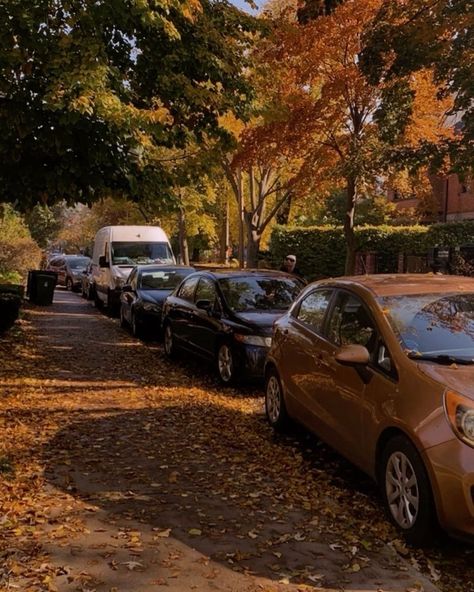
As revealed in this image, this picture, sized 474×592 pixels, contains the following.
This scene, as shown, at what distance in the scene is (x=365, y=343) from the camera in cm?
487

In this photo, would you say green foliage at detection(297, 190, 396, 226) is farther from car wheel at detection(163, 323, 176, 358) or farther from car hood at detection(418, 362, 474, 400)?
car hood at detection(418, 362, 474, 400)

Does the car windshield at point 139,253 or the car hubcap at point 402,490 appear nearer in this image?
the car hubcap at point 402,490

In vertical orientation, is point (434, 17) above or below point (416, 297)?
above

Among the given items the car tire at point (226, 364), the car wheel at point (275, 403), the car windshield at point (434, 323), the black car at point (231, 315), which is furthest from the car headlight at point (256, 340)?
the car windshield at point (434, 323)

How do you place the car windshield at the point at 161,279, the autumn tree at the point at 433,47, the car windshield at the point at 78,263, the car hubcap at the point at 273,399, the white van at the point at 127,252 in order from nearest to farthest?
the car hubcap at the point at 273,399
the autumn tree at the point at 433,47
the car windshield at the point at 161,279
the white van at the point at 127,252
the car windshield at the point at 78,263

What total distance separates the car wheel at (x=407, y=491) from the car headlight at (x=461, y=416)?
324mm

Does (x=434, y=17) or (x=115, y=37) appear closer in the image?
(x=115, y=37)

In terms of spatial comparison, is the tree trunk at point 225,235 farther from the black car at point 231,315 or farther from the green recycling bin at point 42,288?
the black car at point 231,315

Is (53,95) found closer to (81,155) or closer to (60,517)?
(81,155)

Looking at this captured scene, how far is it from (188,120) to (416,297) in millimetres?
5056

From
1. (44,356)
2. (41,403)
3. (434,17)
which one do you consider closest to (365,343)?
(41,403)

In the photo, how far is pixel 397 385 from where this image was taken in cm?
426

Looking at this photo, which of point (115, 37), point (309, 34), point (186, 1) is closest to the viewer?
point (186, 1)

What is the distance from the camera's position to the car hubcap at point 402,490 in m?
3.96
